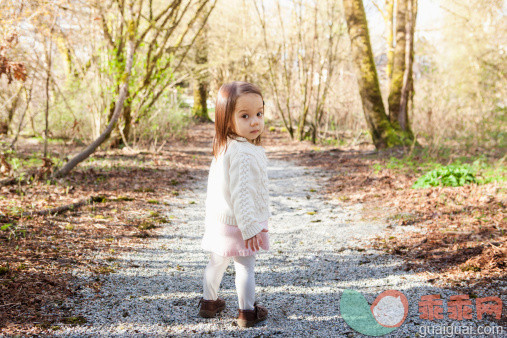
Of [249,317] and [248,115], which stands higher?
[248,115]

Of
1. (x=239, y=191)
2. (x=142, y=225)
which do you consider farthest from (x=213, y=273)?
(x=142, y=225)

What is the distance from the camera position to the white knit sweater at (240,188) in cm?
→ 214

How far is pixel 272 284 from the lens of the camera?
9.62 ft

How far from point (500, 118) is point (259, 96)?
9.72 meters

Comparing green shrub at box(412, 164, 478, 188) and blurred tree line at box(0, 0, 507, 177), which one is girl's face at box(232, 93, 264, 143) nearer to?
blurred tree line at box(0, 0, 507, 177)

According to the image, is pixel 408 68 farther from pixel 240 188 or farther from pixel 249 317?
pixel 249 317

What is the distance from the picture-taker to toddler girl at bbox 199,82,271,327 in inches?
85.8

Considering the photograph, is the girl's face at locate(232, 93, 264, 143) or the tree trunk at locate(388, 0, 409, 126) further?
the tree trunk at locate(388, 0, 409, 126)

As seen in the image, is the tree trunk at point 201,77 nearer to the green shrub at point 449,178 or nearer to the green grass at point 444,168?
the green grass at point 444,168

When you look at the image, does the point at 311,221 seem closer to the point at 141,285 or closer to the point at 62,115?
the point at 141,285

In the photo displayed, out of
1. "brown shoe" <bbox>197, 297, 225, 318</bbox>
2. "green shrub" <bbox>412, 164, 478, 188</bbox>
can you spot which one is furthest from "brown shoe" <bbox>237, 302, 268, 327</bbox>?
"green shrub" <bbox>412, 164, 478, 188</bbox>

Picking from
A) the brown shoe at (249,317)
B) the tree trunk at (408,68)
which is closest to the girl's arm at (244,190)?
the brown shoe at (249,317)

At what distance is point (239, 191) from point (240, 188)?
18 millimetres

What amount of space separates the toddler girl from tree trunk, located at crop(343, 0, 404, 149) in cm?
726
